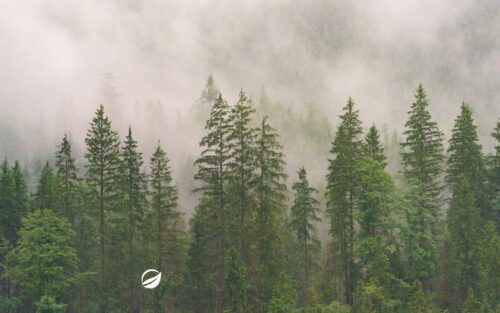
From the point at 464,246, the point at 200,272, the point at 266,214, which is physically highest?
the point at 266,214

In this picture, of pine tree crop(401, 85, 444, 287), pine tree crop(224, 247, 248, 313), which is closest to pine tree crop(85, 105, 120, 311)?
pine tree crop(224, 247, 248, 313)

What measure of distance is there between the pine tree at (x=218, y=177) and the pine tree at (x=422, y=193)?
13.4 metres

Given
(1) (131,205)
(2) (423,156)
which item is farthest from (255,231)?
(2) (423,156)

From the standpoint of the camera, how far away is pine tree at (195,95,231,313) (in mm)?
33500

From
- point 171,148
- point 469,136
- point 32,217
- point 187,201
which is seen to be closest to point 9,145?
point 171,148

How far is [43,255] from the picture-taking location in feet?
114

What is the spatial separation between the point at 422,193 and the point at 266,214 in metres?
12.6

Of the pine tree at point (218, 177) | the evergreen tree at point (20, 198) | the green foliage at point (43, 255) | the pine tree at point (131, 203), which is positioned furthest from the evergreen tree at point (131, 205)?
the evergreen tree at point (20, 198)

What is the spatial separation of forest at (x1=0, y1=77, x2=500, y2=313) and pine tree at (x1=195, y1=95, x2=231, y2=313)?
96mm

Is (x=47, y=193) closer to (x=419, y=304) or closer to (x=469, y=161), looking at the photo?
(x=419, y=304)

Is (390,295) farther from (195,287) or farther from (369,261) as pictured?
(195,287)

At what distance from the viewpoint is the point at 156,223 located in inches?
1473

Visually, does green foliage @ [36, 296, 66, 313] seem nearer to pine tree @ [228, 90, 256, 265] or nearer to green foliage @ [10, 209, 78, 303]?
green foliage @ [10, 209, 78, 303]

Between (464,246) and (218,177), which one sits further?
(464,246)
